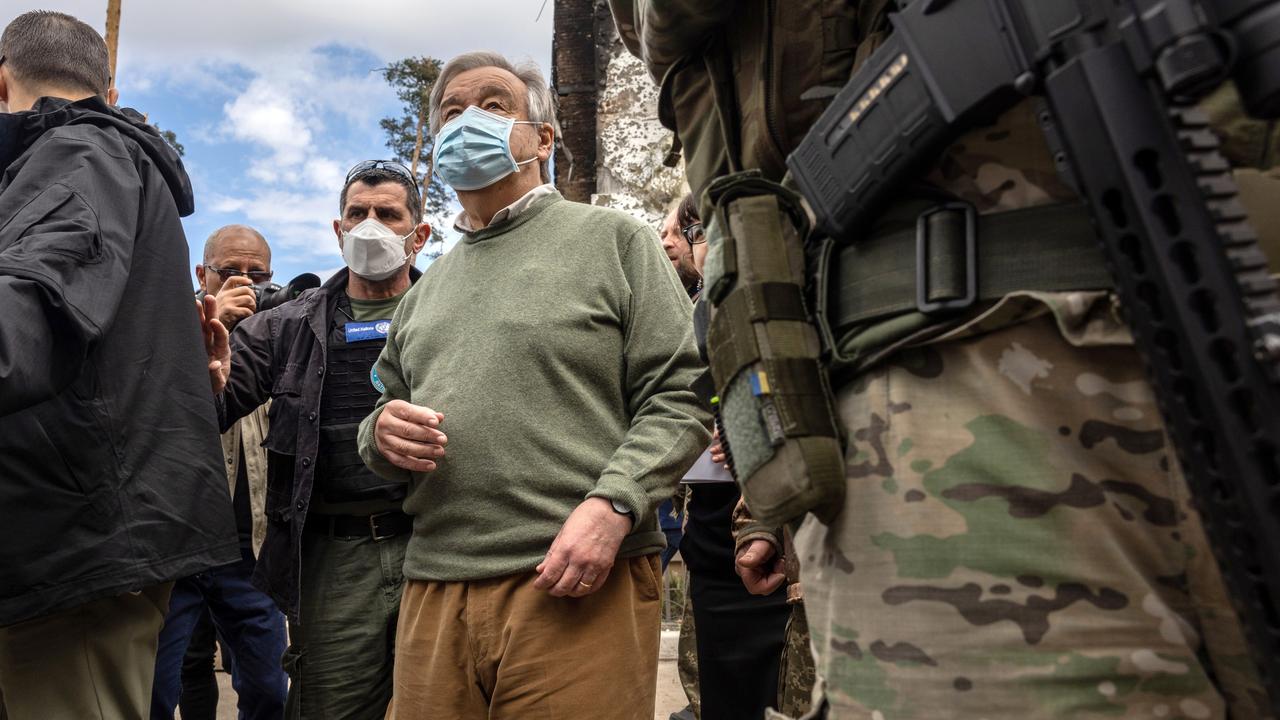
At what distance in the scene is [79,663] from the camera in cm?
202

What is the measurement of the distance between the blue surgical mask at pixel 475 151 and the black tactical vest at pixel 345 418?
621 millimetres

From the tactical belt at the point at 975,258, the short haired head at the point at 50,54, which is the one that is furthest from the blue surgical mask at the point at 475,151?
the tactical belt at the point at 975,258

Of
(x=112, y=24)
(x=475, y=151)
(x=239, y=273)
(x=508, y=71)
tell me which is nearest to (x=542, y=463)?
(x=475, y=151)

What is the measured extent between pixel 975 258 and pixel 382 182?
2.87 metres

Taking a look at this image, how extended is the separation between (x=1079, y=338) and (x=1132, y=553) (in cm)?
22

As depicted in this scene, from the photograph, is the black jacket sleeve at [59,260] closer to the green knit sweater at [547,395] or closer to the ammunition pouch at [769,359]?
the green knit sweater at [547,395]

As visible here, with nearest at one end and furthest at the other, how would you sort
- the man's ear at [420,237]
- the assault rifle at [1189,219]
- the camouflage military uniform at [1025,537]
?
the assault rifle at [1189,219], the camouflage military uniform at [1025,537], the man's ear at [420,237]

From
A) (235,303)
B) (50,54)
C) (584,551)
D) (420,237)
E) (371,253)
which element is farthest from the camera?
(420,237)

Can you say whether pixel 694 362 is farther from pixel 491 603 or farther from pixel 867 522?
pixel 867 522

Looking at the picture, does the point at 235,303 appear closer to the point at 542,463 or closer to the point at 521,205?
the point at 521,205

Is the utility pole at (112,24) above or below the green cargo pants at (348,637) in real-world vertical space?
above

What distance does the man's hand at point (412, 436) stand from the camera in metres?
1.97

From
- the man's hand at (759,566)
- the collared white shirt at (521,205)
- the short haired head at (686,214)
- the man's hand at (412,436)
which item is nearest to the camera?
the man's hand at (412,436)

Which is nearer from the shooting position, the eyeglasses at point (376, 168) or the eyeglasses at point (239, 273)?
the eyeglasses at point (376, 168)
